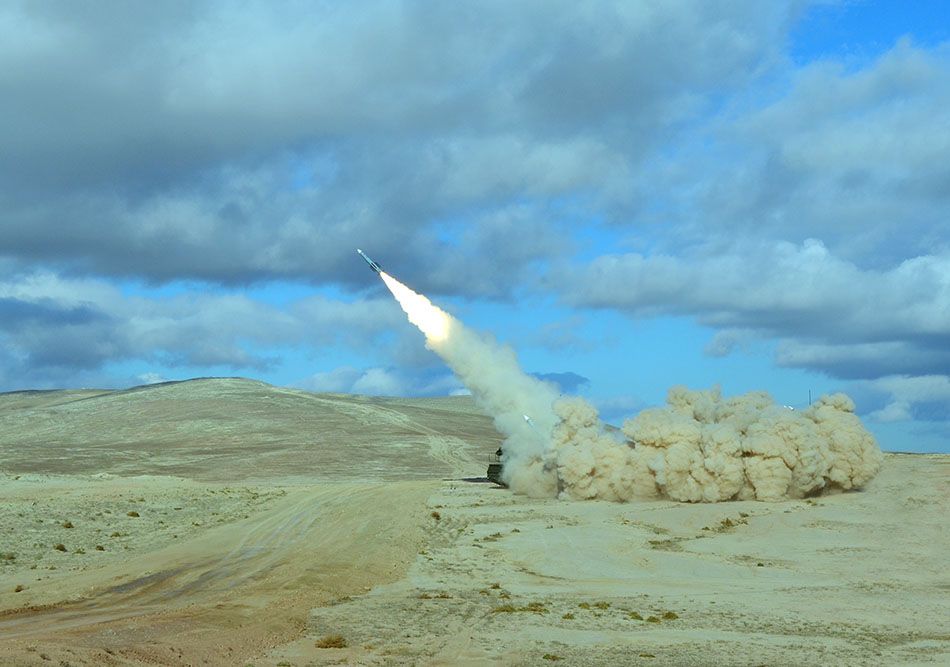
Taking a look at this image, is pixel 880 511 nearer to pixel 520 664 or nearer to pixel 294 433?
pixel 520 664

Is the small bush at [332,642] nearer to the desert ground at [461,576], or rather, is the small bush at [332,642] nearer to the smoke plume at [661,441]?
the desert ground at [461,576]

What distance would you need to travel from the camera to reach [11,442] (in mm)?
110750

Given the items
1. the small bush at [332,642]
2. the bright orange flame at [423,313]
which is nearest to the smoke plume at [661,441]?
the bright orange flame at [423,313]

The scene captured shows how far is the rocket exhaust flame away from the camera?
47188 mm

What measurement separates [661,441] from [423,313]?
1303cm

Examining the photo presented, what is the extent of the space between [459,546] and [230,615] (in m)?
14.8

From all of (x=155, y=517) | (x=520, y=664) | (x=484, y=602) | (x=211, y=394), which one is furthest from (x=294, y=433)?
(x=520, y=664)

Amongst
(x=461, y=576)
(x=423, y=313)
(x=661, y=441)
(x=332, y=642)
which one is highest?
(x=423, y=313)

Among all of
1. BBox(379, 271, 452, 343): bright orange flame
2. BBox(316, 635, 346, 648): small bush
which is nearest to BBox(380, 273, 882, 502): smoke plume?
BBox(379, 271, 452, 343): bright orange flame

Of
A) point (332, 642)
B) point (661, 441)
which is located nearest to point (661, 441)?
point (661, 441)

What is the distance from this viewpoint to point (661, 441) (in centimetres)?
4953

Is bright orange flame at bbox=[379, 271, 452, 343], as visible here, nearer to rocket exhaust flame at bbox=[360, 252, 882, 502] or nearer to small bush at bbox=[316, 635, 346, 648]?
rocket exhaust flame at bbox=[360, 252, 882, 502]

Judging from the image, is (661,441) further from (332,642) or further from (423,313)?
(332,642)

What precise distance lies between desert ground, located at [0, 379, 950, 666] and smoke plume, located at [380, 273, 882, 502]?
1.24m
